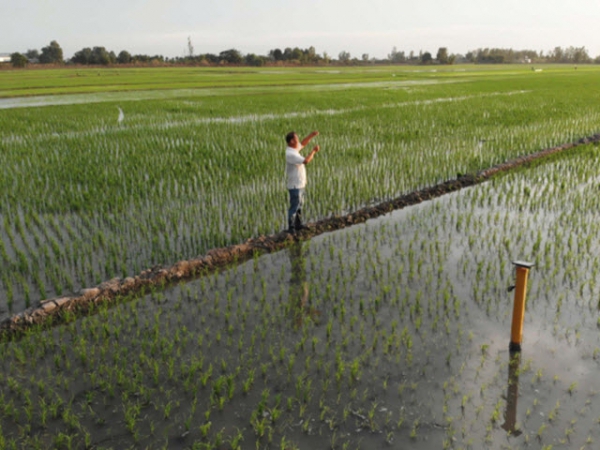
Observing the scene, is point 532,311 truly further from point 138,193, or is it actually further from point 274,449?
point 138,193

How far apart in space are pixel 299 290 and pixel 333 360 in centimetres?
119

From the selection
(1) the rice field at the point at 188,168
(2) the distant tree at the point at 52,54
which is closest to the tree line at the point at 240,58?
(2) the distant tree at the point at 52,54

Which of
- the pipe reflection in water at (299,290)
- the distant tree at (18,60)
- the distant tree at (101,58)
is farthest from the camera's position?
the distant tree at (101,58)

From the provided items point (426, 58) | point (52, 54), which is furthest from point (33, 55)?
point (426, 58)

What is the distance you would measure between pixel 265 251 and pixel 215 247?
572 millimetres

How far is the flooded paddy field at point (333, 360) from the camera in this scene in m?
2.91

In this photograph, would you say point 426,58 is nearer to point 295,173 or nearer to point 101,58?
point 101,58

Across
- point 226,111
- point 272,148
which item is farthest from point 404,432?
point 226,111

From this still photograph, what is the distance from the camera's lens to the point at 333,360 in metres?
3.56

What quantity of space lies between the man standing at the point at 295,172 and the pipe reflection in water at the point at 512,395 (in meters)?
2.77

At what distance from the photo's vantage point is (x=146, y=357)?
3.58 m

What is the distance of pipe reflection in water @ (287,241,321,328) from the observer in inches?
166

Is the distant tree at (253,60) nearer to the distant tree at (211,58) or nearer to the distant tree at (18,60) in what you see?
the distant tree at (211,58)

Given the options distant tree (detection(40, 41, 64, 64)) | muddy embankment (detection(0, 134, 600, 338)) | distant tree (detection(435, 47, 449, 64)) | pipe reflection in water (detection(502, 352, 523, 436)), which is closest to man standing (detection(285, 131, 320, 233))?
muddy embankment (detection(0, 134, 600, 338))
